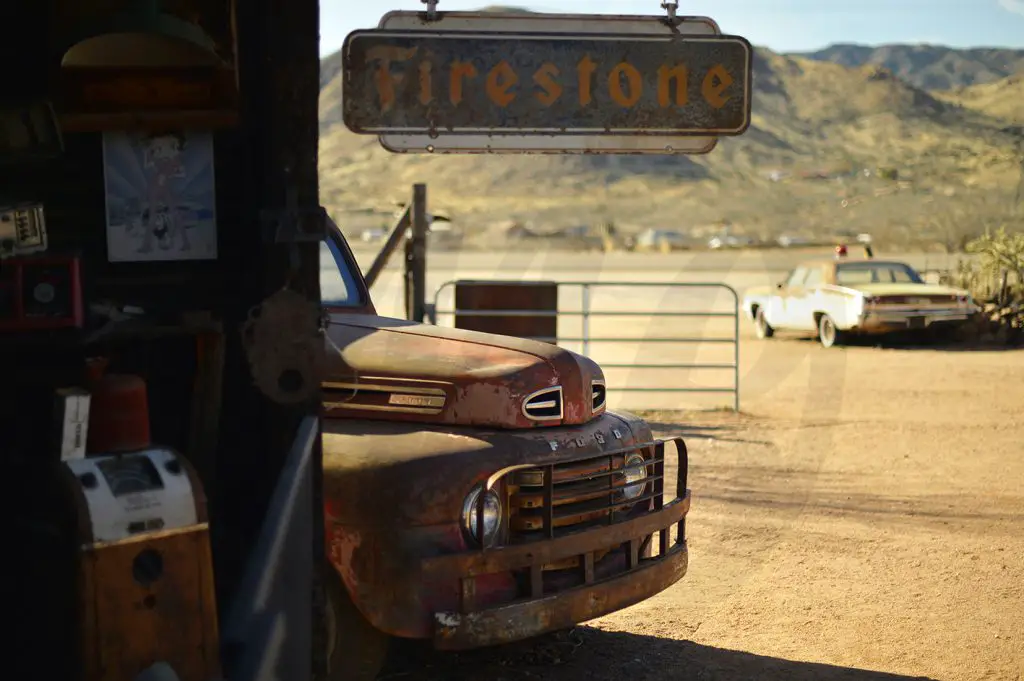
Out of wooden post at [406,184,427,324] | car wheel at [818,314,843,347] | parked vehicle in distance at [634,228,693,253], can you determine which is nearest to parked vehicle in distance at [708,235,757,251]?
parked vehicle in distance at [634,228,693,253]

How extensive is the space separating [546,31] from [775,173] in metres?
91.5

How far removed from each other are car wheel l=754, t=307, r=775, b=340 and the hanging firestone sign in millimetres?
14125

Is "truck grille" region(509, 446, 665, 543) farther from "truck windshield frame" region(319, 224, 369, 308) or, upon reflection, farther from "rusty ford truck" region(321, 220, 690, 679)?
"truck windshield frame" region(319, 224, 369, 308)

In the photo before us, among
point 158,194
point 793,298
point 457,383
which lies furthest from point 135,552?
point 793,298

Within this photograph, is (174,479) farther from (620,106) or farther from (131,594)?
(620,106)

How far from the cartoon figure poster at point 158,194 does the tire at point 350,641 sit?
1.21 m

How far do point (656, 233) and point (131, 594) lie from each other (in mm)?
66197

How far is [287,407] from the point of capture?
323 cm

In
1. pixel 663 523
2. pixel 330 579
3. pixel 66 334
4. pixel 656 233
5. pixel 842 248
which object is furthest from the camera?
pixel 656 233

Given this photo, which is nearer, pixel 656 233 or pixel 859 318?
pixel 859 318

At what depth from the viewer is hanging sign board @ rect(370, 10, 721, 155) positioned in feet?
21.2

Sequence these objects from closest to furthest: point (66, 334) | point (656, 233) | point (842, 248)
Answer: point (66, 334)
point (842, 248)
point (656, 233)

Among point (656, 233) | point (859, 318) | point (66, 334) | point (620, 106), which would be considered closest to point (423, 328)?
point (66, 334)

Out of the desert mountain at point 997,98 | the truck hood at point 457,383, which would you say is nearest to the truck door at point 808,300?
the truck hood at point 457,383
